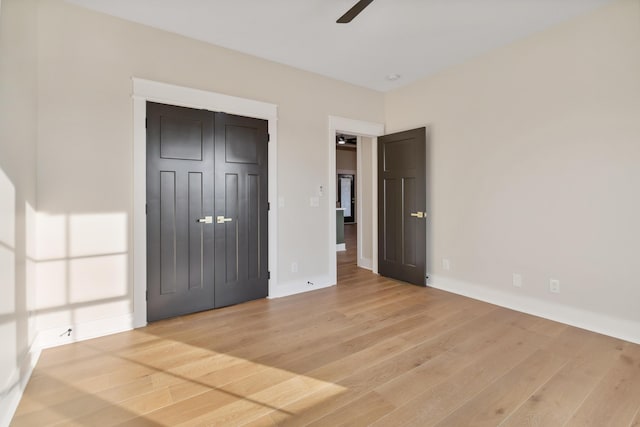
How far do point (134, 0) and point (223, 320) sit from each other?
308cm

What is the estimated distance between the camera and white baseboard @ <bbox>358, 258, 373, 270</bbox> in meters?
5.39

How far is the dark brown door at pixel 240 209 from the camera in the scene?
3.45 meters

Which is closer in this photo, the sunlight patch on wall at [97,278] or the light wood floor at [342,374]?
the light wood floor at [342,374]

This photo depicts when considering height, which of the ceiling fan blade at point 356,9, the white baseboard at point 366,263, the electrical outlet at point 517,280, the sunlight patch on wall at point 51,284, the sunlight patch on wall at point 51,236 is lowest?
the white baseboard at point 366,263

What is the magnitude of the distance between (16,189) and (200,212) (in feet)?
4.87

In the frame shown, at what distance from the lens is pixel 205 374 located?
7.12 ft

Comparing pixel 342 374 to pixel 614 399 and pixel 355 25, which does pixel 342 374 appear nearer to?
pixel 614 399

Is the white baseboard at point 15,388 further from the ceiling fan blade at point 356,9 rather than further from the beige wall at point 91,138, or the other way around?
the ceiling fan blade at point 356,9

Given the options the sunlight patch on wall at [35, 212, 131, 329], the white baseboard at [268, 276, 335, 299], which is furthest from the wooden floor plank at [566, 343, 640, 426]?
the sunlight patch on wall at [35, 212, 131, 329]

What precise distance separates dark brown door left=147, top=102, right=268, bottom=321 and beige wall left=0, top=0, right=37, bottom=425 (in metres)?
A: 0.87

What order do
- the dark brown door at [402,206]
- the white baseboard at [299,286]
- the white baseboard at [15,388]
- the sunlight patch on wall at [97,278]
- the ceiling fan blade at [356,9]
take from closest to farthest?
1. the white baseboard at [15,388]
2. the ceiling fan blade at [356,9]
3. the sunlight patch on wall at [97,278]
4. the white baseboard at [299,286]
5. the dark brown door at [402,206]

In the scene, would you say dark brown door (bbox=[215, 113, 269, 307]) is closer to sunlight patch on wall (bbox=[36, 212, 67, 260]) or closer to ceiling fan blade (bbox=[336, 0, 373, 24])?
sunlight patch on wall (bbox=[36, 212, 67, 260])

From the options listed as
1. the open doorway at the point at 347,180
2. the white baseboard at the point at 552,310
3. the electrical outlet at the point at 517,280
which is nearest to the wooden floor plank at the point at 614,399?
the white baseboard at the point at 552,310

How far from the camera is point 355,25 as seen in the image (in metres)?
3.05
